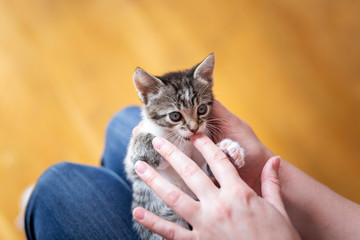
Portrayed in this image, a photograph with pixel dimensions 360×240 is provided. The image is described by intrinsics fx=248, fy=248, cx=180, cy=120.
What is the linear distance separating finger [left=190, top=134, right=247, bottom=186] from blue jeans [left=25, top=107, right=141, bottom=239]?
2.01ft

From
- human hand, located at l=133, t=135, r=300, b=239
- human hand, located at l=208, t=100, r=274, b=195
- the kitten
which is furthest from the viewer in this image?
human hand, located at l=208, t=100, r=274, b=195

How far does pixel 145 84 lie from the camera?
1.30 metres

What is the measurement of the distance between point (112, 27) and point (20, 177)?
202 centimetres

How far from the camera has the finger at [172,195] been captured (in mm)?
Answer: 922

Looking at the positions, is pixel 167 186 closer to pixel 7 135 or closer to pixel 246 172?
pixel 246 172

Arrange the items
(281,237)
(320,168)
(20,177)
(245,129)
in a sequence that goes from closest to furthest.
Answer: (281,237), (245,129), (320,168), (20,177)

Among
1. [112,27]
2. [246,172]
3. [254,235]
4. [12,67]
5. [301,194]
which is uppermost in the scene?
[12,67]

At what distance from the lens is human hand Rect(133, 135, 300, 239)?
0.84 meters

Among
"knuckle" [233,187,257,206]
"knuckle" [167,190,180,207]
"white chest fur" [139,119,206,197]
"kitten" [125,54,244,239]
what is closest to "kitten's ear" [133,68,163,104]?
"kitten" [125,54,244,239]

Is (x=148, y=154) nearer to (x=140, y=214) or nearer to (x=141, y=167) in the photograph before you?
(x=141, y=167)

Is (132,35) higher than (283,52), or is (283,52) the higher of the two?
(132,35)

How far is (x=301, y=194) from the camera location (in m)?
1.28

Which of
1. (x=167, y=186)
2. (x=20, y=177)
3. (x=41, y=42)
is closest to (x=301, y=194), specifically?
(x=167, y=186)

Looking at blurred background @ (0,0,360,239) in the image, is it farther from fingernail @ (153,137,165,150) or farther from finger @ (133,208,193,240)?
finger @ (133,208,193,240)
